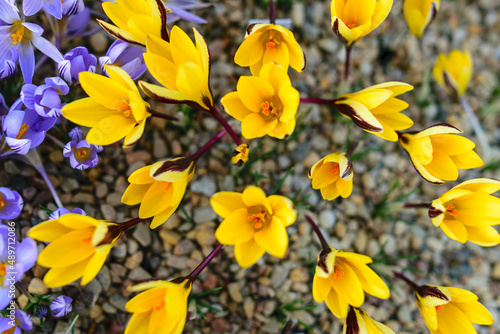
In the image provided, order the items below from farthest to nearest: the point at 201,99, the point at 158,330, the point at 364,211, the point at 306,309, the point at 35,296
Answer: the point at 364,211, the point at 306,309, the point at 35,296, the point at 201,99, the point at 158,330

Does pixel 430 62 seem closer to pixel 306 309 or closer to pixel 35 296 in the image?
pixel 306 309

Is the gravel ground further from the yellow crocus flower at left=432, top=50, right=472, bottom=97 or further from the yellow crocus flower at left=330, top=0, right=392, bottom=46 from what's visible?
the yellow crocus flower at left=330, top=0, right=392, bottom=46

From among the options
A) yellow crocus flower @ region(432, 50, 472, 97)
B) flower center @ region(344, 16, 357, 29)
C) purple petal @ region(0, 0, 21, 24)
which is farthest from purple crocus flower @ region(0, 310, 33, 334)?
yellow crocus flower @ region(432, 50, 472, 97)

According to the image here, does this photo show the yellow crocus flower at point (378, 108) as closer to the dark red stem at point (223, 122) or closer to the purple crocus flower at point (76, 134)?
the dark red stem at point (223, 122)

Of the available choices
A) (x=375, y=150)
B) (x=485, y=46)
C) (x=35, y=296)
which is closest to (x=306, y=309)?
(x=375, y=150)

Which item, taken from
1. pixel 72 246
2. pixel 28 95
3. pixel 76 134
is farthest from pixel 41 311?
pixel 28 95

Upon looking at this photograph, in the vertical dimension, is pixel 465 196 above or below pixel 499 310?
above

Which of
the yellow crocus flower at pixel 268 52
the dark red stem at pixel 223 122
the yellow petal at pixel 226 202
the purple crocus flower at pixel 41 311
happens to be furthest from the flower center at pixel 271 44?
the purple crocus flower at pixel 41 311
